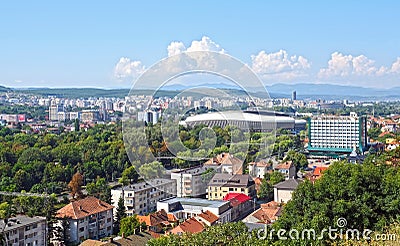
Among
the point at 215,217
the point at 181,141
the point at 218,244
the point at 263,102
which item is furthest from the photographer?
the point at 215,217

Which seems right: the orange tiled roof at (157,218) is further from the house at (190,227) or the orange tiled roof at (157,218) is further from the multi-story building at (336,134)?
the multi-story building at (336,134)

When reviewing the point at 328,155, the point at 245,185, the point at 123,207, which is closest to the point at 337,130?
the point at 328,155

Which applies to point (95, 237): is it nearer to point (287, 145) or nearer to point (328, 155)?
point (287, 145)

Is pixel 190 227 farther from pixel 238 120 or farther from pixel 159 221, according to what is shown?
pixel 238 120

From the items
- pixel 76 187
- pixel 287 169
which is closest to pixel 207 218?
pixel 76 187

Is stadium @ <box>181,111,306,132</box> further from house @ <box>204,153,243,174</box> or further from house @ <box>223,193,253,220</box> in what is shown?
house @ <box>223,193,253,220</box>

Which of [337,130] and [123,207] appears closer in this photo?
[123,207]
